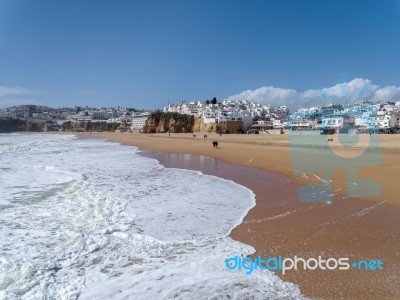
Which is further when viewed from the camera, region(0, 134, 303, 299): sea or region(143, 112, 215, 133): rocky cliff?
region(143, 112, 215, 133): rocky cliff

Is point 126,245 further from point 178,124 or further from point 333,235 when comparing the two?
point 178,124

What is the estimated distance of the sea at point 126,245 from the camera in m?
3.37

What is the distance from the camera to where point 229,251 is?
4.32 m

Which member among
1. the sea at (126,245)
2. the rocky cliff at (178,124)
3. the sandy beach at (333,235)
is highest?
the rocky cliff at (178,124)

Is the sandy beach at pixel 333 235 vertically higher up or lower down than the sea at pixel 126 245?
higher up

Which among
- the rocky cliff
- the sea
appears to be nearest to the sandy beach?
the sea

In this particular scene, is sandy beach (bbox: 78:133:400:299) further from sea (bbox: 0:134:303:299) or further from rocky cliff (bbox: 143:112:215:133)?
rocky cliff (bbox: 143:112:215:133)

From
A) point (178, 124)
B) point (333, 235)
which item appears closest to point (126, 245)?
point (333, 235)

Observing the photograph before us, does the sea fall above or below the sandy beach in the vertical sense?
below

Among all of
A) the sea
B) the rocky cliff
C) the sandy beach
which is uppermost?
the rocky cliff

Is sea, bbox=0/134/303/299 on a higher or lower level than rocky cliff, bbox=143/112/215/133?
lower

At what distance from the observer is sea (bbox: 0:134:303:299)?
3.37 meters

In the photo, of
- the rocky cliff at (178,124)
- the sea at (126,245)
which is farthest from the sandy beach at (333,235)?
the rocky cliff at (178,124)

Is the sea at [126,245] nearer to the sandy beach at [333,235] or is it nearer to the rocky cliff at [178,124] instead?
the sandy beach at [333,235]
